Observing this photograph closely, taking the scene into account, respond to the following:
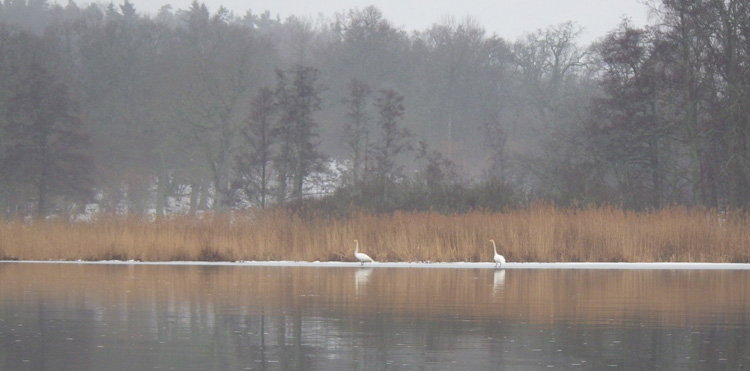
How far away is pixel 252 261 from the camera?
27.1m

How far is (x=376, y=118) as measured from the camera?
7512cm

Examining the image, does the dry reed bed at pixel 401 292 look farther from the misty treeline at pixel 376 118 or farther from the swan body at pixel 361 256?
the misty treeline at pixel 376 118

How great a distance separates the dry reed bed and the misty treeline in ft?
33.6

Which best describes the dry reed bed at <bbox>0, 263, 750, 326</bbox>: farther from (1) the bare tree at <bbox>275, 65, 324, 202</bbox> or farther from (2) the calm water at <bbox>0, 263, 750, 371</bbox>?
(1) the bare tree at <bbox>275, 65, 324, 202</bbox>

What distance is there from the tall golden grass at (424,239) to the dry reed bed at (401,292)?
8.46ft

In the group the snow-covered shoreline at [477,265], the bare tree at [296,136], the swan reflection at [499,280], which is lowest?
the swan reflection at [499,280]

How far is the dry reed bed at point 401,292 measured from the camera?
15055 mm

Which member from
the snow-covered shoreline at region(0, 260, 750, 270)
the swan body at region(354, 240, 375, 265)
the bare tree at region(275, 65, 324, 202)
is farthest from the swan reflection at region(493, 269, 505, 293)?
the bare tree at region(275, 65, 324, 202)

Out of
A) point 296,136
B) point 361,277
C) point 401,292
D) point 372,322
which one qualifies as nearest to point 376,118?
point 296,136

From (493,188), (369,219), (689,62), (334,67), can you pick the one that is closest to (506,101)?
(334,67)

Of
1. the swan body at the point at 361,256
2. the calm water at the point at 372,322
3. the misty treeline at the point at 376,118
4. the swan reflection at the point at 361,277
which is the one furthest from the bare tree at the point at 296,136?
the calm water at the point at 372,322

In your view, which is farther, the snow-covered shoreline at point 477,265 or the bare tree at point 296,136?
the bare tree at point 296,136

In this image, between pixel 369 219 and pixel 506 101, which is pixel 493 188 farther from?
pixel 506 101

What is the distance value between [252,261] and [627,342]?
1610cm
